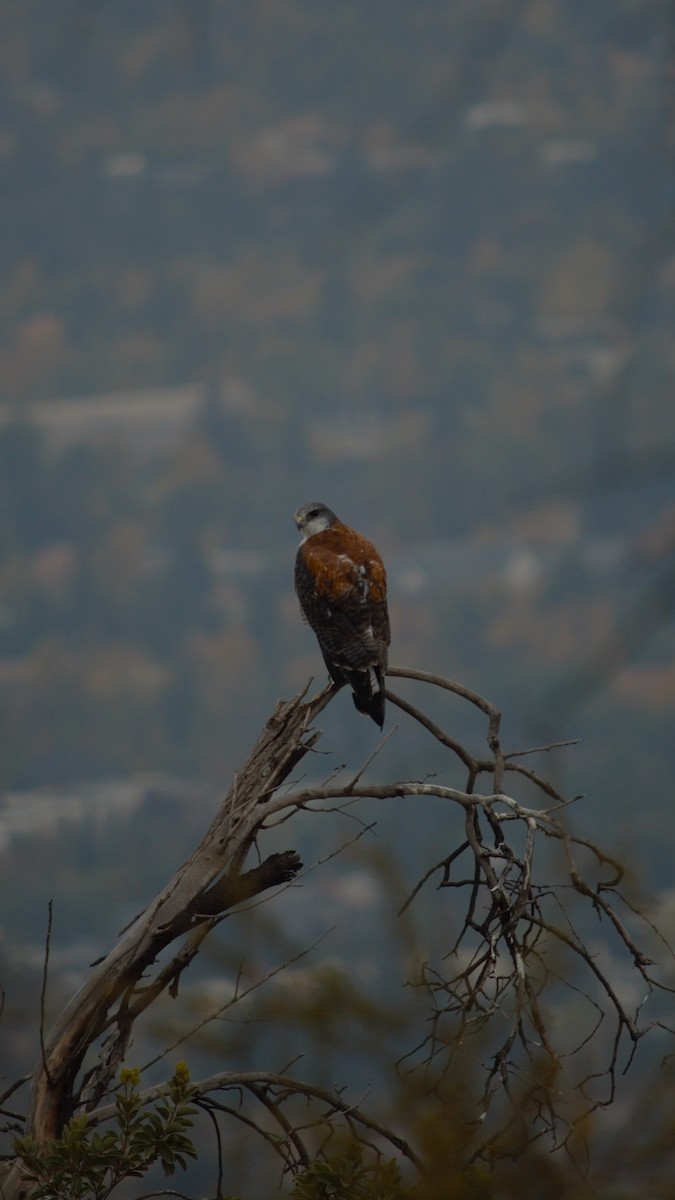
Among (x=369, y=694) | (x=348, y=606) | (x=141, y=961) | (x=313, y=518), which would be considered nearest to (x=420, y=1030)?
(x=141, y=961)

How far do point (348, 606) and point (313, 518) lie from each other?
87 cm

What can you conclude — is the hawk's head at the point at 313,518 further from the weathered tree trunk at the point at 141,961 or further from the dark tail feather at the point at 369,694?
the weathered tree trunk at the point at 141,961

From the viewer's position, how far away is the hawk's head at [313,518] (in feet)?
21.5

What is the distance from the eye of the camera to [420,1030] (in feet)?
11.1

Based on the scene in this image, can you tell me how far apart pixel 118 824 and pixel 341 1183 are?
36.9 meters

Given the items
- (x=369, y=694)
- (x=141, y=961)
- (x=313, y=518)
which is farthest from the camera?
(x=313, y=518)

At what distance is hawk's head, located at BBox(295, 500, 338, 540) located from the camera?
6561 mm

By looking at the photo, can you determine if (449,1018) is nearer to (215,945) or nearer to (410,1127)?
(410,1127)

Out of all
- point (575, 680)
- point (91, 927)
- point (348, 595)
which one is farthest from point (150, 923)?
point (91, 927)

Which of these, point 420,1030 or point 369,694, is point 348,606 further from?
point 420,1030

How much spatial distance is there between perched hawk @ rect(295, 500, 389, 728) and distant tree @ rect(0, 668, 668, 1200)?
41.4 inches

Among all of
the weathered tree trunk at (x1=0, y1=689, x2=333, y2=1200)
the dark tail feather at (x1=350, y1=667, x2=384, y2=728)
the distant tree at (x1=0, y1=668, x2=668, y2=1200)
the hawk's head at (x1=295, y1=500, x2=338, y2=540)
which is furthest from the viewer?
the hawk's head at (x1=295, y1=500, x2=338, y2=540)

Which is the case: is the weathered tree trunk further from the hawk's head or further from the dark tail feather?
the hawk's head

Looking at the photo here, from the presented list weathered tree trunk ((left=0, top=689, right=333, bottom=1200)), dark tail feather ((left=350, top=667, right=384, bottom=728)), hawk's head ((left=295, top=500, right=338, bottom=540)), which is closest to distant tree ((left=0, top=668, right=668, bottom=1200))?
weathered tree trunk ((left=0, top=689, right=333, bottom=1200))
